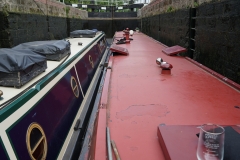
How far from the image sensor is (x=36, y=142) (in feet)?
5.73

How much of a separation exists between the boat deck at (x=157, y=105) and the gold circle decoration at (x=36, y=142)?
519mm

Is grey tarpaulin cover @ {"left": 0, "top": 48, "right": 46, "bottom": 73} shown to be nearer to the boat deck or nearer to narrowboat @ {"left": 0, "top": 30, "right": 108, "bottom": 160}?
narrowboat @ {"left": 0, "top": 30, "right": 108, "bottom": 160}

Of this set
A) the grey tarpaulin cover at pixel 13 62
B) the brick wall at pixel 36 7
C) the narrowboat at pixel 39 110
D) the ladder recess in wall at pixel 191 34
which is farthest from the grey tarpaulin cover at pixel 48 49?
the ladder recess in wall at pixel 191 34

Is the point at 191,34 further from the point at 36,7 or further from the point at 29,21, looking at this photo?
the point at 36,7

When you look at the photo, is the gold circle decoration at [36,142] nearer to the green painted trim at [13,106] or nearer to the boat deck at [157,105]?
the green painted trim at [13,106]

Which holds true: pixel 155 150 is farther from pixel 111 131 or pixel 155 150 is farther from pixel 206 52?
pixel 206 52

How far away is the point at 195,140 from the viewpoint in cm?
123

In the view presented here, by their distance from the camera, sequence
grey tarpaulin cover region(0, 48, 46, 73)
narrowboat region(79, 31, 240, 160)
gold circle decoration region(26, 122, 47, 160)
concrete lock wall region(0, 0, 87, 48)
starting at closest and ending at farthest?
narrowboat region(79, 31, 240, 160), gold circle decoration region(26, 122, 47, 160), grey tarpaulin cover region(0, 48, 46, 73), concrete lock wall region(0, 0, 87, 48)

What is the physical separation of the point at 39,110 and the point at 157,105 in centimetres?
103

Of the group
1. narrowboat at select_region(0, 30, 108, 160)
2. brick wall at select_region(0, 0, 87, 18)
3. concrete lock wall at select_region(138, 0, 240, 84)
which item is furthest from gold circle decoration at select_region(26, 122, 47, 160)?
brick wall at select_region(0, 0, 87, 18)

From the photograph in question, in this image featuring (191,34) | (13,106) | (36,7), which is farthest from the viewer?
(36,7)

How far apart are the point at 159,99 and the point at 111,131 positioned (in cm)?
71

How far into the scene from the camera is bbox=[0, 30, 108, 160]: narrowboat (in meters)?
1.52

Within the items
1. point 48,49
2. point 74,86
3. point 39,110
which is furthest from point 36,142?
point 48,49
